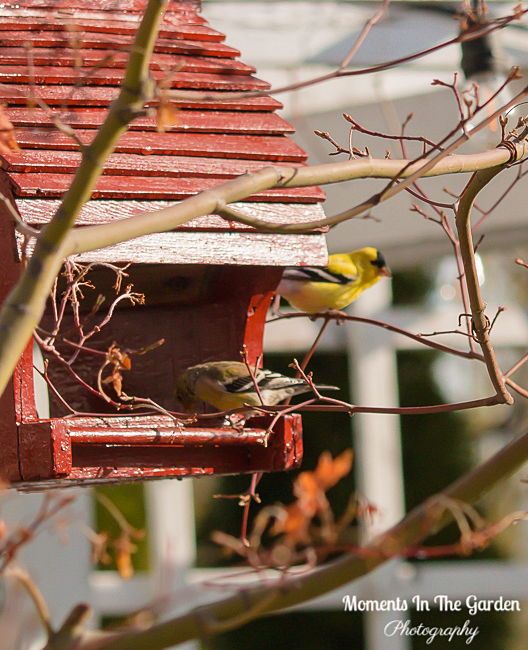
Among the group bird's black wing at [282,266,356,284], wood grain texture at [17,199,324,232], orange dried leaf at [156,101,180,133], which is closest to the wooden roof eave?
wood grain texture at [17,199,324,232]

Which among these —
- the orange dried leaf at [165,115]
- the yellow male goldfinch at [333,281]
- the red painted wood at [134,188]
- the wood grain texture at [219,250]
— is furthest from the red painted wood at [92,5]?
the orange dried leaf at [165,115]

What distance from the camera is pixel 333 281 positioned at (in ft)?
15.8

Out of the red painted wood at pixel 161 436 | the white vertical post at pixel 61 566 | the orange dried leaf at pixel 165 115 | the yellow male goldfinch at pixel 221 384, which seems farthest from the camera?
the white vertical post at pixel 61 566

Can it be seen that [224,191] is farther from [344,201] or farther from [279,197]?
[344,201]

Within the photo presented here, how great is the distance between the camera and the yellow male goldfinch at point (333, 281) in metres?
4.59

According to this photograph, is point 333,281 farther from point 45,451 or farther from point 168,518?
point 168,518

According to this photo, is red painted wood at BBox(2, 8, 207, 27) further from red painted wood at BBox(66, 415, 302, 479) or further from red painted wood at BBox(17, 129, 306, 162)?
red painted wood at BBox(66, 415, 302, 479)

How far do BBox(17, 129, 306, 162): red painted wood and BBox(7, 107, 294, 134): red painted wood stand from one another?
0.05ft

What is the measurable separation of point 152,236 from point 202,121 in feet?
1.19

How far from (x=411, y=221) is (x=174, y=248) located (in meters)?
3.88

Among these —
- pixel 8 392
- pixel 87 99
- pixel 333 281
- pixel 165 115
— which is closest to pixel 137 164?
pixel 87 99

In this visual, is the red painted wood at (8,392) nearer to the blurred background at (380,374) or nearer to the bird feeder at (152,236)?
the bird feeder at (152,236)

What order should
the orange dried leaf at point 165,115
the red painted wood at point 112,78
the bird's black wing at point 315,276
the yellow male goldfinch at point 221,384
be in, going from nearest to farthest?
the orange dried leaf at point 165,115
the red painted wood at point 112,78
the yellow male goldfinch at point 221,384
the bird's black wing at point 315,276

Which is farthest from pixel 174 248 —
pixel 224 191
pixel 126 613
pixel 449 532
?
pixel 449 532
